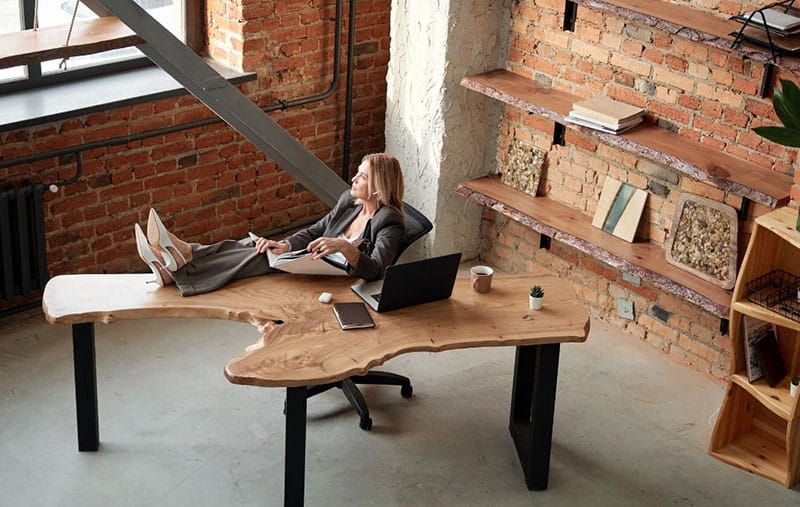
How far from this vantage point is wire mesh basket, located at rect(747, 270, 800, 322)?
4.61 metres

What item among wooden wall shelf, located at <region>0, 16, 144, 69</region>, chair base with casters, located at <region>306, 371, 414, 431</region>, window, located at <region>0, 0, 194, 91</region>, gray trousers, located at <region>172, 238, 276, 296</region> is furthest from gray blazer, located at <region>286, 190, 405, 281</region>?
window, located at <region>0, 0, 194, 91</region>

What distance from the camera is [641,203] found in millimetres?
5598

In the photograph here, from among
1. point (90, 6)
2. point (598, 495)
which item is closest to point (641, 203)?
point (598, 495)

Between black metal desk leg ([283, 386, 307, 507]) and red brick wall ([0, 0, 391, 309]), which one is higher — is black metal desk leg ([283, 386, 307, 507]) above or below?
below

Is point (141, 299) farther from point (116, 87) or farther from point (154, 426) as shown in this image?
point (116, 87)

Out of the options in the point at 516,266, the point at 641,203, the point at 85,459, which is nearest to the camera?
the point at 85,459

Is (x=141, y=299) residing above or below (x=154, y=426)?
above

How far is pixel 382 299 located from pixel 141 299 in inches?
36.7

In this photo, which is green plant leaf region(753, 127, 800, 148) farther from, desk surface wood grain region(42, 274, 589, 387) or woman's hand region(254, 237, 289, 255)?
woman's hand region(254, 237, 289, 255)

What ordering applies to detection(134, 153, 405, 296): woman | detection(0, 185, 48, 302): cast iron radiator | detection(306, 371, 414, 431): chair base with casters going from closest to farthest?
1. detection(134, 153, 405, 296): woman
2. detection(306, 371, 414, 431): chair base with casters
3. detection(0, 185, 48, 302): cast iron radiator

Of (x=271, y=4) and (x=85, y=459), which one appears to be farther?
(x=271, y=4)

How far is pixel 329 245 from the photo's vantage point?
15.1 ft

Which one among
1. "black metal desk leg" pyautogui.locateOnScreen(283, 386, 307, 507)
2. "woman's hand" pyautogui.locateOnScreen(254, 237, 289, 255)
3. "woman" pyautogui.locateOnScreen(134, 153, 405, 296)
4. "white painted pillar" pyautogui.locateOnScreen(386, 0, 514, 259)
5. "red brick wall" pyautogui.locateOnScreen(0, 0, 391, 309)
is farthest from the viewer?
"white painted pillar" pyautogui.locateOnScreen(386, 0, 514, 259)

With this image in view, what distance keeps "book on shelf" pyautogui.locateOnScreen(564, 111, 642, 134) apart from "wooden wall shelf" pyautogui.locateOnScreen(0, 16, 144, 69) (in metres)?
2.03
